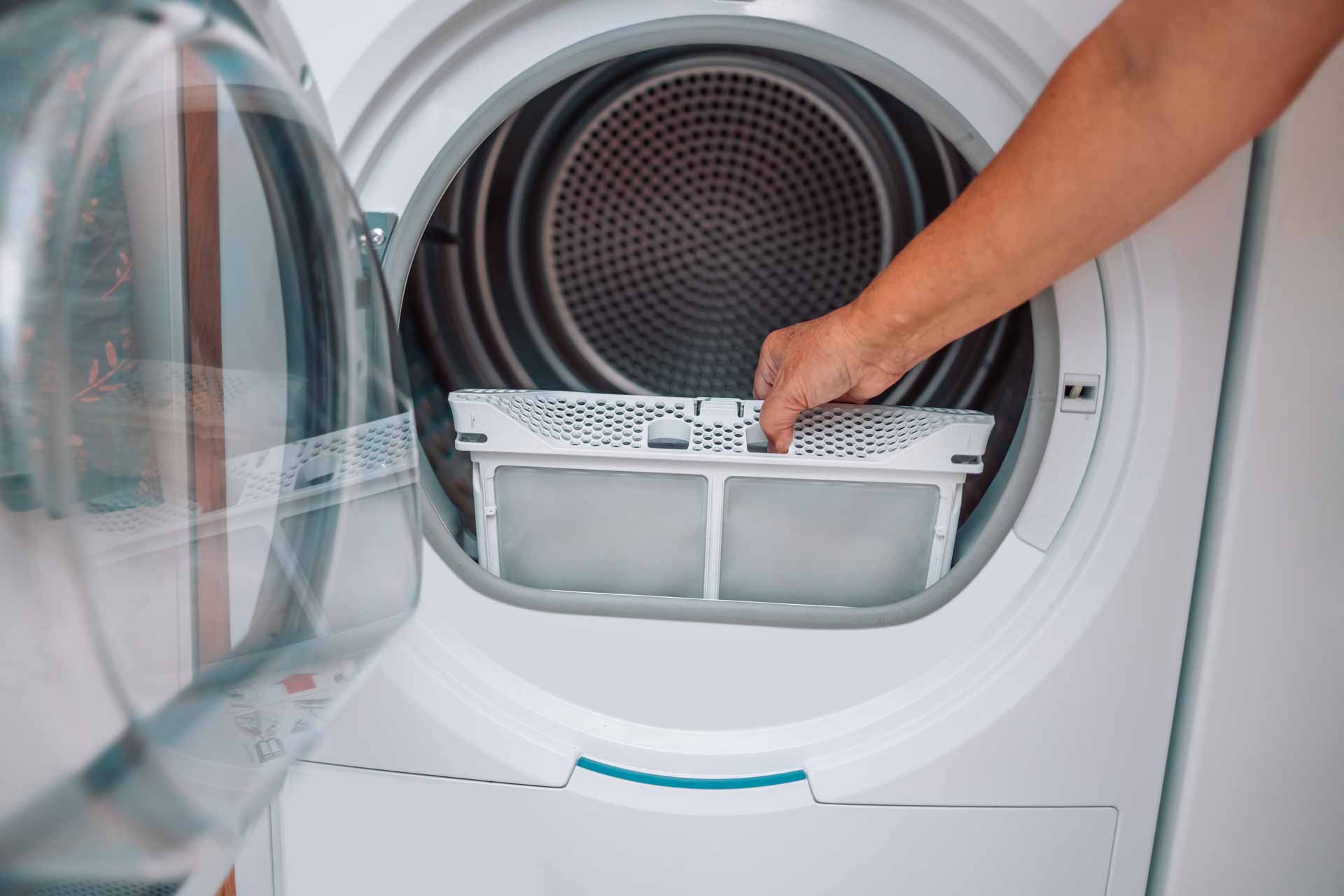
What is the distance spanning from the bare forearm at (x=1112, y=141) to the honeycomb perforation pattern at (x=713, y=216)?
0.62ft

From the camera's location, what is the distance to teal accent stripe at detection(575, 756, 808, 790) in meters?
0.66

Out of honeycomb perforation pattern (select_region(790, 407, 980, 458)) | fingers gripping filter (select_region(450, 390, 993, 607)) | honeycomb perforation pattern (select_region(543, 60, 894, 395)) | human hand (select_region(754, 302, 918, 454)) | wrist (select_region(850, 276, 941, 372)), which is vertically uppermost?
honeycomb perforation pattern (select_region(543, 60, 894, 395))

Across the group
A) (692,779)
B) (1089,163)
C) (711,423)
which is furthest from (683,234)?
(692,779)

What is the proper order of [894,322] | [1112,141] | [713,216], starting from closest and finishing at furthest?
1. [1112,141]
2. [894,322]
3. [713,216]

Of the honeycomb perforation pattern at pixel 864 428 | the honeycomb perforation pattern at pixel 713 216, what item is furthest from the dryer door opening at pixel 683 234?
the honeycomb perforation pattern at pixel 864 428

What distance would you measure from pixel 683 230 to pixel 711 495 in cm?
26

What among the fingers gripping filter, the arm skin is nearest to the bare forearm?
the arm skin

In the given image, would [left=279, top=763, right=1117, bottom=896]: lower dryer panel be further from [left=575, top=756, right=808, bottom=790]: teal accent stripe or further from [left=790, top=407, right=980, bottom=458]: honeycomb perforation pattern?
[left=790, top=407, right=980, bottom=458]: honeycomb perforation pattern

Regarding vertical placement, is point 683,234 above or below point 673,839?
above

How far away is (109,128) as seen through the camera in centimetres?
39

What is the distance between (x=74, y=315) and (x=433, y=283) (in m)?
0.41

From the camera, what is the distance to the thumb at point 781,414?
631mm

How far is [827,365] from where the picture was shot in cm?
63

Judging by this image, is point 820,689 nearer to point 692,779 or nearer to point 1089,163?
point 692,779
